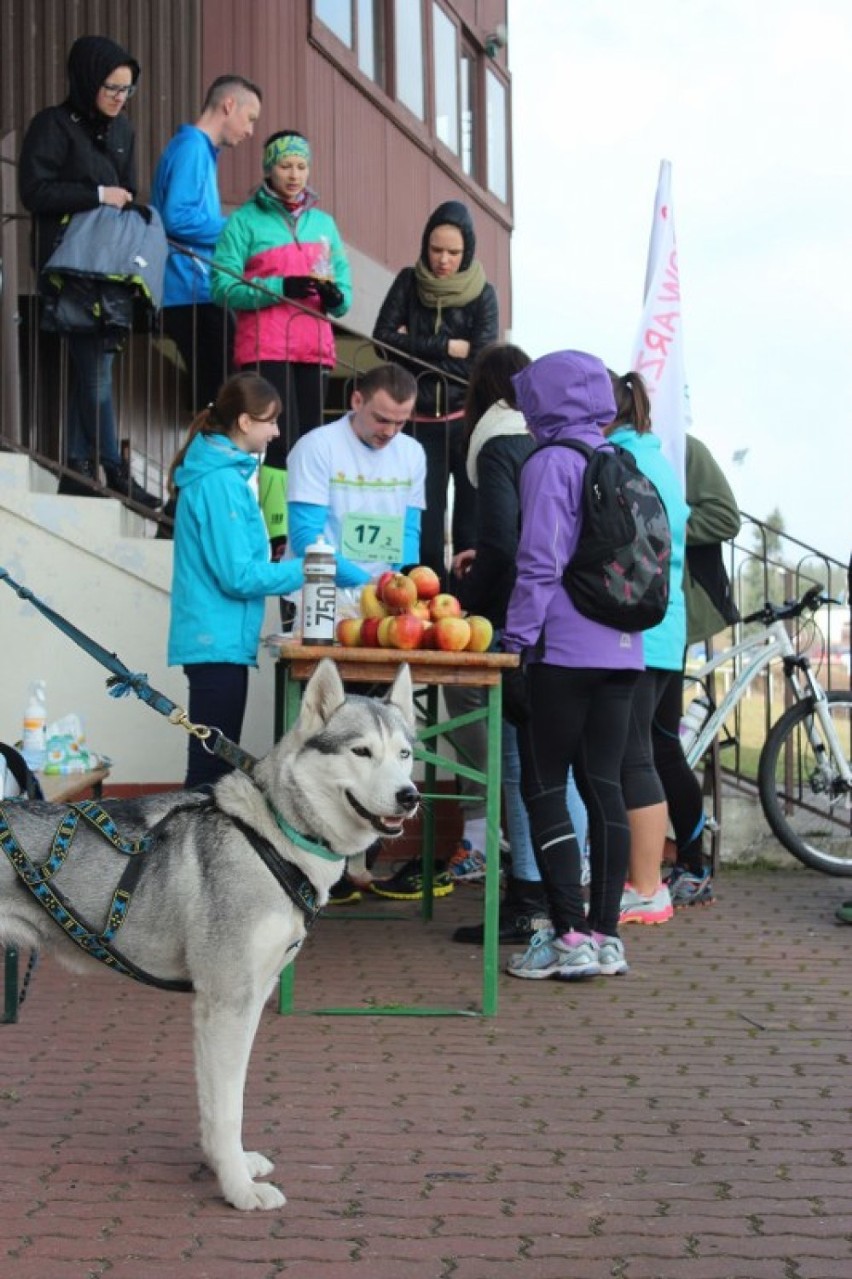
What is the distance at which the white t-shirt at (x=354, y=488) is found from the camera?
7.83 metres

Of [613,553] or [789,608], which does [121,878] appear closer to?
[613,553]

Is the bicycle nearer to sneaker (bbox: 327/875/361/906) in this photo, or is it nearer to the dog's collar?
sneaker (bbox: 327/875/361/906)

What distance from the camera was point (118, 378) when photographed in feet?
43.3

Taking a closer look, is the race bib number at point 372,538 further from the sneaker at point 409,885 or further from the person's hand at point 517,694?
the sneaker at point 409,885

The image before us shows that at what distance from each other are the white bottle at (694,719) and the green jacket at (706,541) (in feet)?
2.15

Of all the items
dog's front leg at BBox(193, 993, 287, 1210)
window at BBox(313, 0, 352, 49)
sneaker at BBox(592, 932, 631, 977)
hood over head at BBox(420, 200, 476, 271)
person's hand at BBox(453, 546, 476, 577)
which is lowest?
sneaker at BBox(592, 932, 631, 977)

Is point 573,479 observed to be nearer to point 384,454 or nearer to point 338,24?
point 384,454

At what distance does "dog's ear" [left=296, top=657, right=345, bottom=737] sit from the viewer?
4.66 m

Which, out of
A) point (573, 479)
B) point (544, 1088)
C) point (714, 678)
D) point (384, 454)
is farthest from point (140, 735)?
point (544, 1088)

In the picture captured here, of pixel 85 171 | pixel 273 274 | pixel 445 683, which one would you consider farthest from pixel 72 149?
pixel 445 683

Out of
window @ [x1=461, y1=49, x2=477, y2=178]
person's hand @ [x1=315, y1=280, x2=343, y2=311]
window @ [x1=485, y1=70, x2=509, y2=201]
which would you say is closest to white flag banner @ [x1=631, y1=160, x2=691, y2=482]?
person's hand @ [x1=315, y1=280, x2=343, y2=311]

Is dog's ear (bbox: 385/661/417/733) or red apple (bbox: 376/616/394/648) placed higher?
red apple (bbox: 376/616/394/648)

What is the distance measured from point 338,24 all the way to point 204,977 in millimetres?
11709

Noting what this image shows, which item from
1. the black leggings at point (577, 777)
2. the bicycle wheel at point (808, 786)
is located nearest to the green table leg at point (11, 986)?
the black leggings at point (577, 777)
